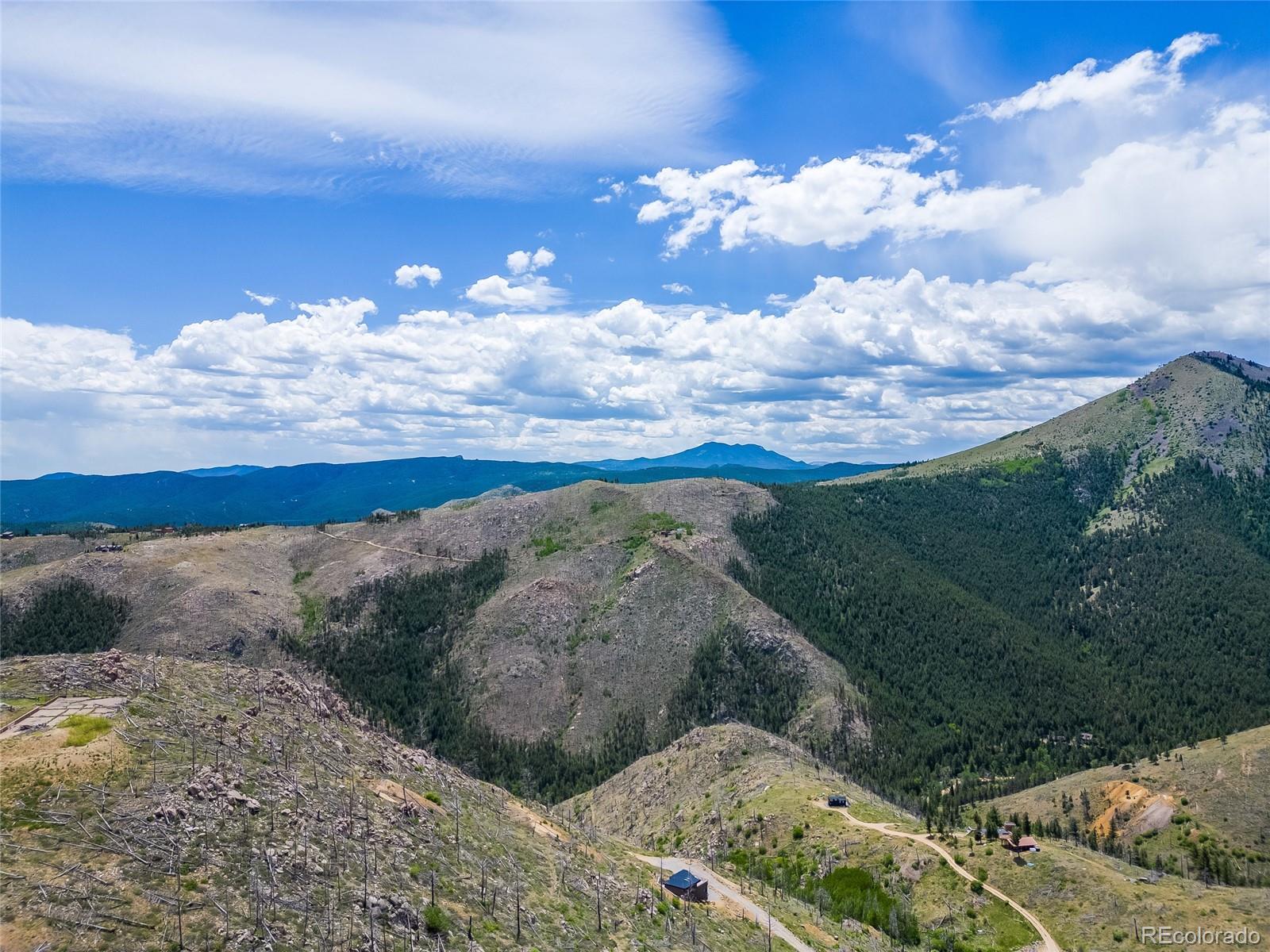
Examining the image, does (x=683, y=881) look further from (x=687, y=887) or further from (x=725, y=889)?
(x=725, y=889)

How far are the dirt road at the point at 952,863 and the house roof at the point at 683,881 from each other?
42.8m

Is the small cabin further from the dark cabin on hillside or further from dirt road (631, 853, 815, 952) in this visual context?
the dark cabin on hillside

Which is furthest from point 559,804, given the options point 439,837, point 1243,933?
point 1243,933

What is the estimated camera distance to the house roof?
81.9 metres

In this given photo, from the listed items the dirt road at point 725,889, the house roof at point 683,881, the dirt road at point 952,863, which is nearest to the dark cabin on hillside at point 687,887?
the house roof at point 683,881

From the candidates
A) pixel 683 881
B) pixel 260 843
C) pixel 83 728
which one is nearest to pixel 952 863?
pixel 683 881

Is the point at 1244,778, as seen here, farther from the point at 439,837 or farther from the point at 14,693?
the point at 14,693

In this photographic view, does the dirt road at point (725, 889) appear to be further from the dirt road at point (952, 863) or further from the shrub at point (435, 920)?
the shrub at point (435, 920)

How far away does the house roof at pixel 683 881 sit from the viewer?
269 feet

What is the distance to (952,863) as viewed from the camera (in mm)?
105875

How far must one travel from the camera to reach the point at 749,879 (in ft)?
336

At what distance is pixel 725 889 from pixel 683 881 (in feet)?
44.3

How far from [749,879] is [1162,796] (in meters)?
89.9

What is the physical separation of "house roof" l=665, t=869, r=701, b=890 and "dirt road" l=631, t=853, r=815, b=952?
131 inches
